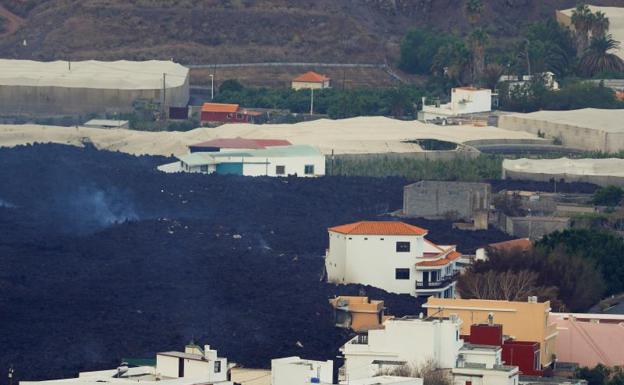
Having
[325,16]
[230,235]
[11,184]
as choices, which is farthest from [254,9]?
[230,235]

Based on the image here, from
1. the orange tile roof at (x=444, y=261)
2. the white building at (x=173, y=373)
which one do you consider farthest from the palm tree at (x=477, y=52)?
the white building at (x=173, y=373)

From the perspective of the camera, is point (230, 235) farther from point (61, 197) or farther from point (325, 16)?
point (325, 16)

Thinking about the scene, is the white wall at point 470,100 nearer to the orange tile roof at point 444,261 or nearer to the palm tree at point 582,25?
the palm tree at point 582,25

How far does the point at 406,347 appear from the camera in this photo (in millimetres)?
58875

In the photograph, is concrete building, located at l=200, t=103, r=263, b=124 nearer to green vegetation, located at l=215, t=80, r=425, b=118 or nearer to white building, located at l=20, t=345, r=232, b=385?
green vegetation, located at l=215, t=80, r=425, b=118

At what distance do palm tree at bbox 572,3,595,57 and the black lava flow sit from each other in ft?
128

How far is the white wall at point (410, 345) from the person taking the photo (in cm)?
5791

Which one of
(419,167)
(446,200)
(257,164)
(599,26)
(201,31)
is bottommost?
(419,167)

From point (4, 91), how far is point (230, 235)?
4422 centimetres

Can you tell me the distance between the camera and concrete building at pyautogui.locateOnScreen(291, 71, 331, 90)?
Result: 463 feet

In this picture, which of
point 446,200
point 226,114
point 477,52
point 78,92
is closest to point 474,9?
point 477,52

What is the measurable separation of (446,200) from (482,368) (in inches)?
1597

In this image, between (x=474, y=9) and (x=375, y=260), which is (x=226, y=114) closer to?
(x=474, y=9)

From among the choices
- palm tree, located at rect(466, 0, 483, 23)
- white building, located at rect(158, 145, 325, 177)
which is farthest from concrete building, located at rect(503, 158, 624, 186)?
palm tree, located at rect(466, 0, 483, 23)
